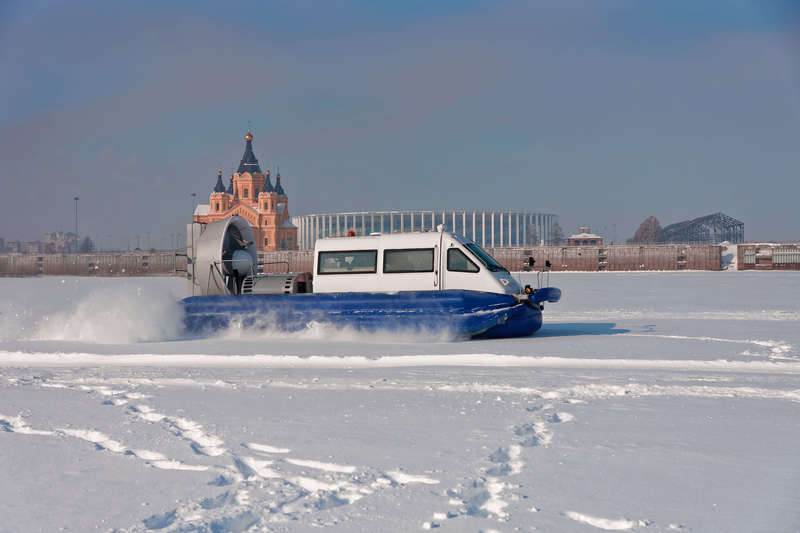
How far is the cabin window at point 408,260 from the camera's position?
1059cm

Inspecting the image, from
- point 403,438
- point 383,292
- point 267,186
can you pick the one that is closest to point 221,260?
point 383,292

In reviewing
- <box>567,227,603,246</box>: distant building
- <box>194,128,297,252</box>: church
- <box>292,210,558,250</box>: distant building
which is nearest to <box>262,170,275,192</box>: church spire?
<box>194,128,297,252</box>: church

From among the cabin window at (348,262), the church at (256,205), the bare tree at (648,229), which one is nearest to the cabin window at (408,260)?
the cabin window at (348,262)

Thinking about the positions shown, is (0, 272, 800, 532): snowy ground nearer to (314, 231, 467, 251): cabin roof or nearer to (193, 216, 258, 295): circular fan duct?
(314, 231, 467, 251): cabin roof

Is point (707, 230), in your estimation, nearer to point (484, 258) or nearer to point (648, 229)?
point (648, 229)

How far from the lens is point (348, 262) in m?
11.0

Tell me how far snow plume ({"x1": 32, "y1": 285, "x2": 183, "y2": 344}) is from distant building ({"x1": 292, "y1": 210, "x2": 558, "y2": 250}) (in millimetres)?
140334

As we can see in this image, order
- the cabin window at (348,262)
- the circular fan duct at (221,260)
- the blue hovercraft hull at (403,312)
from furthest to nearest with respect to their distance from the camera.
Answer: the circular fan duct at (221,260), the cabin window at (348,262), the blue hovercraft hull at (403,312)

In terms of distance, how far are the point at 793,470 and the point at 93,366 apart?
7.18 meters

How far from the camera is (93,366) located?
27.0 ft

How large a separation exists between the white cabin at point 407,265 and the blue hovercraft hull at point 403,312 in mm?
364

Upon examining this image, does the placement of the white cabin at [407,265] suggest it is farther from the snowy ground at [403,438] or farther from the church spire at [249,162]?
the church spire at [249,162]

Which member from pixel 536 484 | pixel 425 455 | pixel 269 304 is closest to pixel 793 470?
pixel 536 484

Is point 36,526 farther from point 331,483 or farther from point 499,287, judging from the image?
point 499,287
